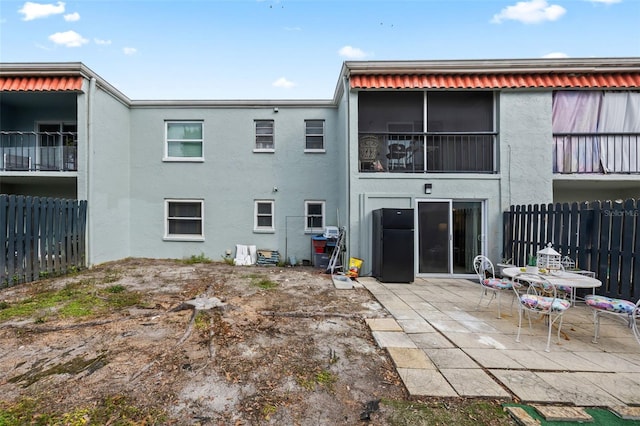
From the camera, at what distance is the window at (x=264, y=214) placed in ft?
32.8

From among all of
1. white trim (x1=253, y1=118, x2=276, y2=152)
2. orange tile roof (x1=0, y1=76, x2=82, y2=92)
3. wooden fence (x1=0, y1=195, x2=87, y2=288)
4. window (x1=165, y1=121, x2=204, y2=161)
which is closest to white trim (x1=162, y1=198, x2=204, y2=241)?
window (x1=165, y1=121, x2=204, y2=161)

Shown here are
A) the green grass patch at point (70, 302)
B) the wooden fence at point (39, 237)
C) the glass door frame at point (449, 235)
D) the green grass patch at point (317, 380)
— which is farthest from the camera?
the glass door frame at point (449, 235)

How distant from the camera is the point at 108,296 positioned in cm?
548

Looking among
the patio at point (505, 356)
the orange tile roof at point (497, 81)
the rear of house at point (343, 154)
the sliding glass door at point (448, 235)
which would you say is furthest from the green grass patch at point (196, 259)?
the orange tile roof at point (497, 81)

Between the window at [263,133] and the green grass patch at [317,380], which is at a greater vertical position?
the window at [263,133]

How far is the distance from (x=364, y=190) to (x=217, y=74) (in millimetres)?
8415

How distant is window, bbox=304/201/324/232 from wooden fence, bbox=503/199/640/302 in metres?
6.18

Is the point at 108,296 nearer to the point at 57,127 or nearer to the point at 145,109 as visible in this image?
the point at 145,109

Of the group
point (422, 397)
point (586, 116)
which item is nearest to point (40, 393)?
point (422, 397)

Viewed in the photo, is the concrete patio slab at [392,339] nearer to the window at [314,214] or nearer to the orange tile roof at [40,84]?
the window at [314,214]

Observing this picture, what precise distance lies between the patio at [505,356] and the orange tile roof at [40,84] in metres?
11.0

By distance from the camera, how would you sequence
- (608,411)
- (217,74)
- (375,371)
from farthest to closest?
1. (217,74)
2. (375,371)
3. (608,411)

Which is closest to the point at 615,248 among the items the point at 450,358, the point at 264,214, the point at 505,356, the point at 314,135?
the point at 505,356

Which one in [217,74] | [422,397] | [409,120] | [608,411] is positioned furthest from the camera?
[217,74]
